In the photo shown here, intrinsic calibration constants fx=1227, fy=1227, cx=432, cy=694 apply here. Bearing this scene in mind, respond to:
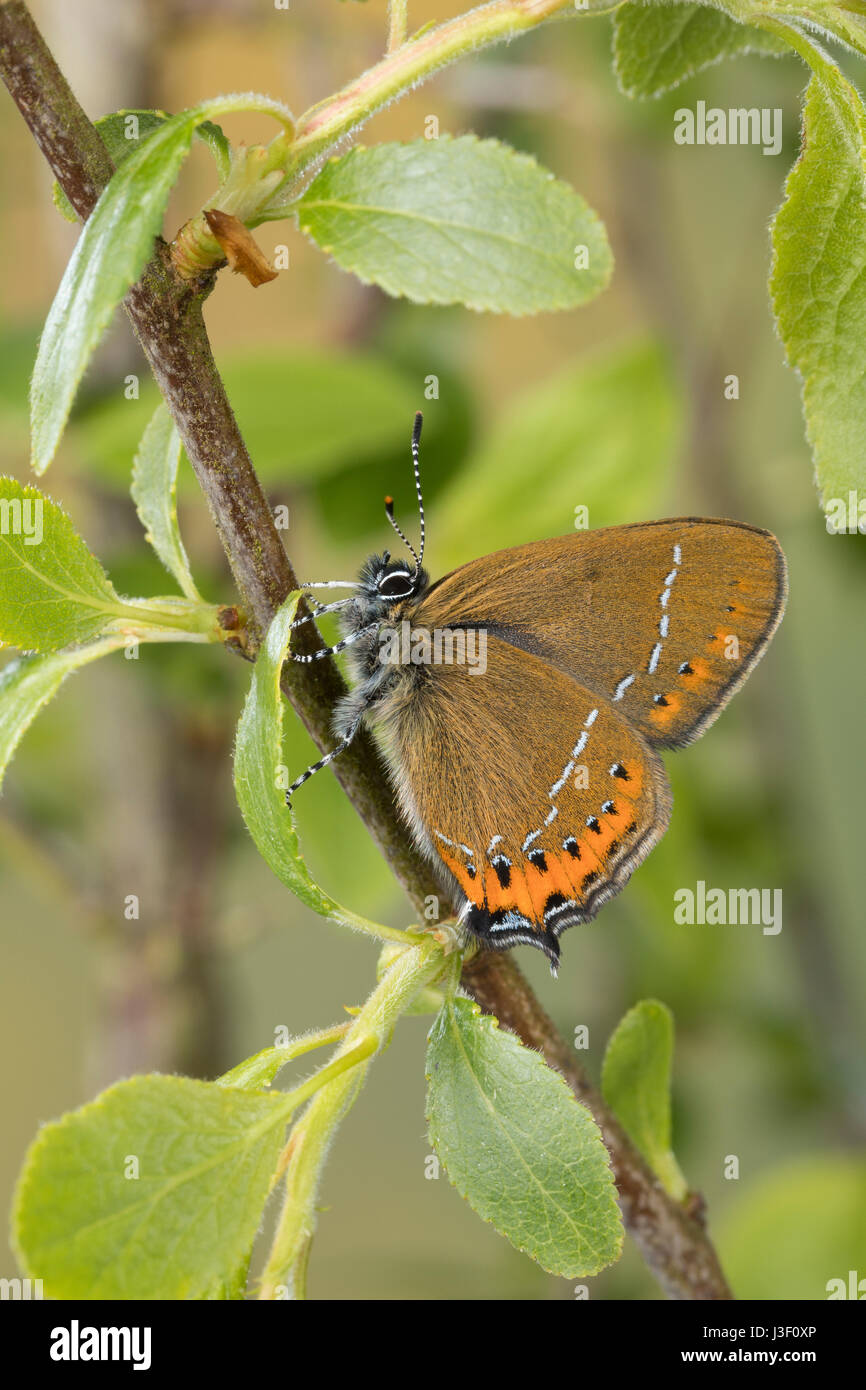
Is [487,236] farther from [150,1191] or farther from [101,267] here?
[150,1191]

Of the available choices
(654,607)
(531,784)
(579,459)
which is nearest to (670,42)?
(654,607)

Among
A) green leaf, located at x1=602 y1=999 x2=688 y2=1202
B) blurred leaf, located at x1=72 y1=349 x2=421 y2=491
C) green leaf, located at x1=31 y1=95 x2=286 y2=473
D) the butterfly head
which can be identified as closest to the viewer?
green leaf, located at x1=31 y1=95 x2=286 y2=473

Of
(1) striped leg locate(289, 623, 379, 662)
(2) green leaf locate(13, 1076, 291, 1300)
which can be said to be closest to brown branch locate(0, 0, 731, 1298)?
(1) striped leg locate(289, 623, 379, 662)

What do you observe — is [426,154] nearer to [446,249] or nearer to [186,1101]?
[446,249]

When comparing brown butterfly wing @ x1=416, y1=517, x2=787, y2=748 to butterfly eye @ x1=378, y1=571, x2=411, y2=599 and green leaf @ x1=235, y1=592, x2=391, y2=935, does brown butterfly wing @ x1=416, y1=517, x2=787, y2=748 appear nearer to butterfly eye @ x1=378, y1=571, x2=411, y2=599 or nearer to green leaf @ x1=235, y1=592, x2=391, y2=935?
butterfly eye @ x1=378, y1=571, x2=411, y2=599

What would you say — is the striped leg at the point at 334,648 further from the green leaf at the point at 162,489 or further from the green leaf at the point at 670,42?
the green leaf at the point at 670,42
